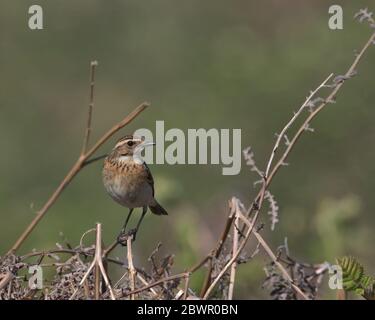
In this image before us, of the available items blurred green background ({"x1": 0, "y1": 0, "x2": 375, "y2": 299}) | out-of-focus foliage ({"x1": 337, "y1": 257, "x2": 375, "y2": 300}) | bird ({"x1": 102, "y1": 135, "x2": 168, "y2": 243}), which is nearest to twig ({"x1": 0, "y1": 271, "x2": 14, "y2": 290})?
out-of-focus foliage ({"x1": 337, "y1": 257, "x2": 375, "y2": 300})

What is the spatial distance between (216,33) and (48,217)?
5901 millimetres

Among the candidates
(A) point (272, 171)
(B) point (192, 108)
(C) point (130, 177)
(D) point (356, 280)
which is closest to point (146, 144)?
(C) point (130, 177)

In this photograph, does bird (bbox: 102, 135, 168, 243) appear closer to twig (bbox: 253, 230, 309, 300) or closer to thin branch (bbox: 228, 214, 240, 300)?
thin branch (bbox: 228, 214, 240, 300)

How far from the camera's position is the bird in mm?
6441

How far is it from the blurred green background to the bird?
243 millimetres

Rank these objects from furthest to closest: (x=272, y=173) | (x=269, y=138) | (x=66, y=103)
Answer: (x=66, y=103)
(x=269, y=138)
(x=272, y=173)

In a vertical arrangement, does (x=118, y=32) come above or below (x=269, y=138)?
above

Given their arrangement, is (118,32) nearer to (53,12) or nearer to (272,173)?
(53,12)

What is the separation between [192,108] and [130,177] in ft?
19.5

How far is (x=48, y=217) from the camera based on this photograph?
10.0 m

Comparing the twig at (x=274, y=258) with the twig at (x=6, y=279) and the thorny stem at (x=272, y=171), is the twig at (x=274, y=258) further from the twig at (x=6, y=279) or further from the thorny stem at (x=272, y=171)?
the twig at (x=6, y=279)

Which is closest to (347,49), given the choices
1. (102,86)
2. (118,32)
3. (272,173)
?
(102,86)

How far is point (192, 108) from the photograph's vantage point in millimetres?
12484

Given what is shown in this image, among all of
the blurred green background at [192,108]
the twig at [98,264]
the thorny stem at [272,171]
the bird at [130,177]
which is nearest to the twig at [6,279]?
the twig at [98,264]
